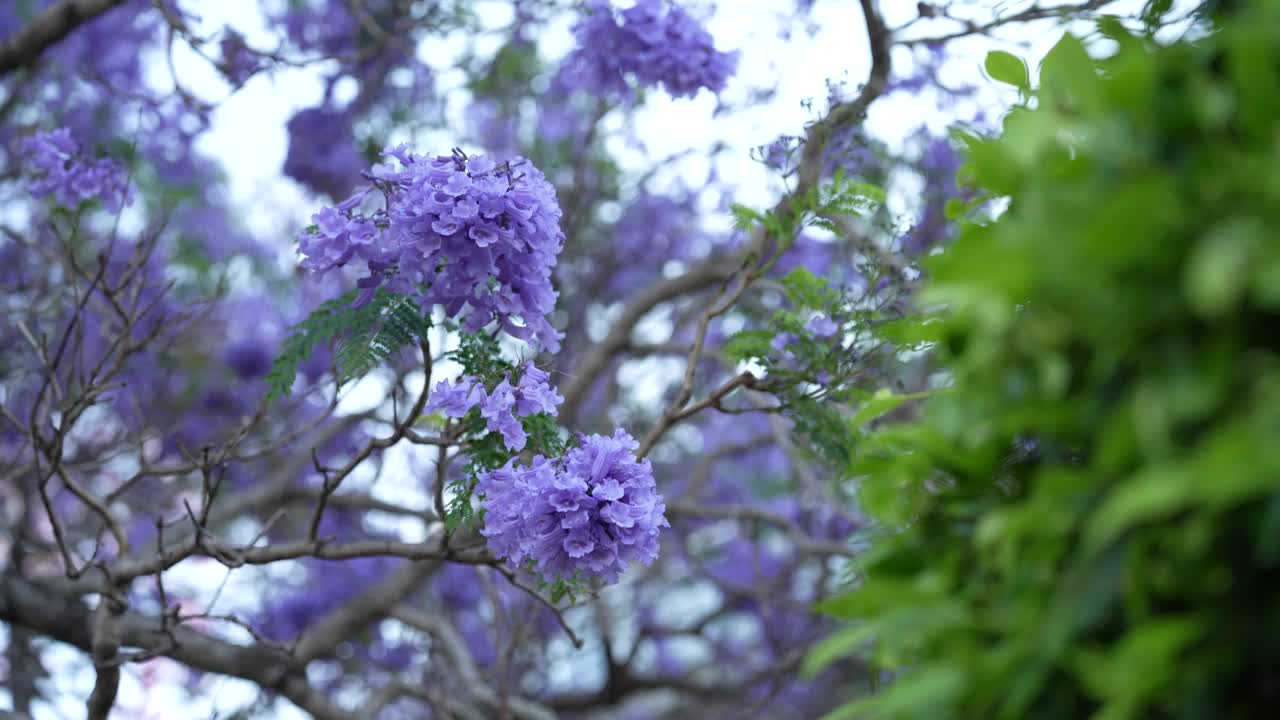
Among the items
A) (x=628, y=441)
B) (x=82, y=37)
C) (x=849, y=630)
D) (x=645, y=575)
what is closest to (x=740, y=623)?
(x=645, y=575)

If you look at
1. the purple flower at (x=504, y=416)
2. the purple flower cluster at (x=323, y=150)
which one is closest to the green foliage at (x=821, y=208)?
the purple flower at (x=504, y=416)

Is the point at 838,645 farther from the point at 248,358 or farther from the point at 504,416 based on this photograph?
the point at 248,358

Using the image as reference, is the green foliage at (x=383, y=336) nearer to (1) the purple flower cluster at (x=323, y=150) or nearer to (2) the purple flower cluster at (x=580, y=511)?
(2) the purple flower cluster at (x=580, y=511)

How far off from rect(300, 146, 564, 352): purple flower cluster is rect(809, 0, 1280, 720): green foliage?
3.46 ft

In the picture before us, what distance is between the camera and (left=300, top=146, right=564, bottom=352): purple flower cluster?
6.65 feet

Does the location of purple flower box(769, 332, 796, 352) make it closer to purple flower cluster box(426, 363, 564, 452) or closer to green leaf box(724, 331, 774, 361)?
green leaf box(724, 331, 774, 361)

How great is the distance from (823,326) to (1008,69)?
1.04 m

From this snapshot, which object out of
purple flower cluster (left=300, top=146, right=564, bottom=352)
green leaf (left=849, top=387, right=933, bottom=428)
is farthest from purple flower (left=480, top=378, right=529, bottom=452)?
green leaf (left=849, top=387, right=933, bottom=428)

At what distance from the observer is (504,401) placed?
2.06 m

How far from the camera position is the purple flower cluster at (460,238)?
79.8 inches

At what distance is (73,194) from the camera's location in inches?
128

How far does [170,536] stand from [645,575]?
253 centimetres

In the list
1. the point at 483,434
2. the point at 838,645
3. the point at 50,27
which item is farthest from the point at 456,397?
the point at 50,27

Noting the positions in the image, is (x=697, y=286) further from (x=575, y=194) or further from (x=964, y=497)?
(x=964, y=497)
